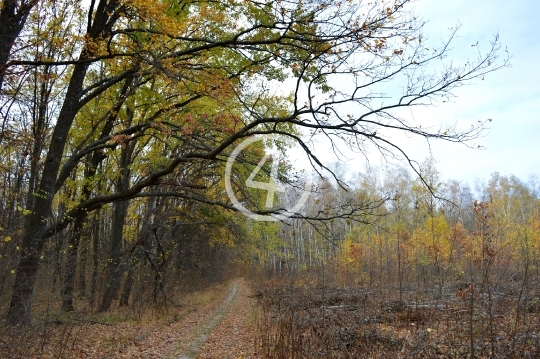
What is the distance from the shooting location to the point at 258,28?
7.38 metres

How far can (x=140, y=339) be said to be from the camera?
360 inches

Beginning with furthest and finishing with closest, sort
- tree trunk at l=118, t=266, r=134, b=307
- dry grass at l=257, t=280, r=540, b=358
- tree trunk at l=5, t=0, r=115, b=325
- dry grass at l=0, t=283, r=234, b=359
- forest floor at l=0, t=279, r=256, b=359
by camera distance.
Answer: tree trunk at l=118, t=266, r=134, b=307, tree trunk at l=5, t=0, r=115, b=325, forest floor at l=0, t=279, r=256, b=359, dry grass at l=0, t=283, r=234, b=359, dry grass at l=257, t=280, r=540, b=358

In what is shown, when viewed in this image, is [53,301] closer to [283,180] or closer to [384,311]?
[283,180]

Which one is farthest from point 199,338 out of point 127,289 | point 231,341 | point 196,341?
point 127,289

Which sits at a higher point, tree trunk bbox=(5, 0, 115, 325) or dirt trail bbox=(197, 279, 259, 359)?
tree trunk bbox=(5, 0, 115, 325)

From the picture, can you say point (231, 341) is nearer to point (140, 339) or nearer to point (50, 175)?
point (140, 339)

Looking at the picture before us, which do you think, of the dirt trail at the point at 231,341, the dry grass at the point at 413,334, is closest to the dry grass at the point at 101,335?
the dirt trail at the point at 231,341

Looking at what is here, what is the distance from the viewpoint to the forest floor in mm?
6402

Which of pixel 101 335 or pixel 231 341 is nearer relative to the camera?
pixel 101 335

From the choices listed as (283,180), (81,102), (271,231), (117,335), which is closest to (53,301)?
(117,335)

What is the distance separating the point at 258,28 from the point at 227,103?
11.0 ft

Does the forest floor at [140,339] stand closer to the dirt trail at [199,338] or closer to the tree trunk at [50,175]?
the dirt trail at [199,338]

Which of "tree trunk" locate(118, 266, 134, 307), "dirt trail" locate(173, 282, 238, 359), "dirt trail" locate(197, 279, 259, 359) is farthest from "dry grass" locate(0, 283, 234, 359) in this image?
"tree trunk" locate(118, 266, 134, 307)

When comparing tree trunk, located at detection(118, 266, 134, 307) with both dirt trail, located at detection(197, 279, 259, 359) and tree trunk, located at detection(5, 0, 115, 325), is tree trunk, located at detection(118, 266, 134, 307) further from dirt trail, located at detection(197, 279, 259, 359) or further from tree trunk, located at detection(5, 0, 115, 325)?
tree trunk, located at detection(5, 0, 115, 325)
